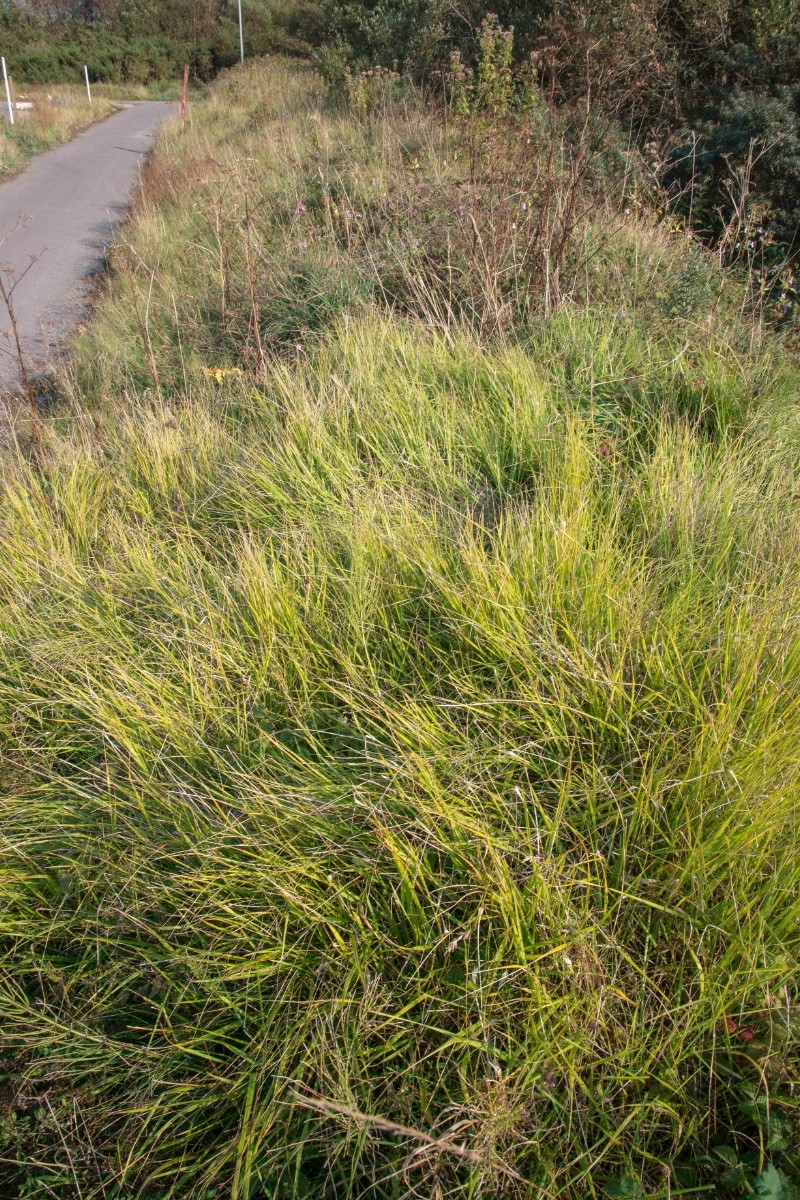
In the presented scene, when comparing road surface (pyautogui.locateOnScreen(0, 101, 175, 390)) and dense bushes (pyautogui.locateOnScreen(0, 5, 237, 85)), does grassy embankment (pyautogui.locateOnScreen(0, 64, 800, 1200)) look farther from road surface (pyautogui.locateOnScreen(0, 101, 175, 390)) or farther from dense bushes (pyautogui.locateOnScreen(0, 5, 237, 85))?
dense bushes (pyautogui.locateOnScreen(0, 5, 237, 85))

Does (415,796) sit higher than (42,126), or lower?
lower

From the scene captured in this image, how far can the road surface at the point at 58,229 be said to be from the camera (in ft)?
27.1

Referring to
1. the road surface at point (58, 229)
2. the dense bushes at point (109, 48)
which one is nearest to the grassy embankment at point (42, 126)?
the road surface at point (58, 229)

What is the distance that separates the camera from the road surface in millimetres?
8258

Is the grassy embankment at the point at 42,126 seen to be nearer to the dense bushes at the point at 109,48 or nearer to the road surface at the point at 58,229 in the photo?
the road surface at the point at 58,229

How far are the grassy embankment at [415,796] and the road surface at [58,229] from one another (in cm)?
207

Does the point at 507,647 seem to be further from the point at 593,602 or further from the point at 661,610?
the point at 661,610

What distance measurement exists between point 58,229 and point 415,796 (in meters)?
13.3

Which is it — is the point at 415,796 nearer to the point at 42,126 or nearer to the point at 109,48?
the point at 42,126

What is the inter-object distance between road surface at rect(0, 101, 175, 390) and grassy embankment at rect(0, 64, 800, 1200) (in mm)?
2072

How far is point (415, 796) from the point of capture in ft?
6.43

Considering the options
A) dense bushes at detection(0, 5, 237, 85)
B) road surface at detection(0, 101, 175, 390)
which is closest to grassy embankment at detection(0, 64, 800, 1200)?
road surface at detection(0, 101, 175, 390)

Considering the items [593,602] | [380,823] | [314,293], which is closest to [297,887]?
[380,823]

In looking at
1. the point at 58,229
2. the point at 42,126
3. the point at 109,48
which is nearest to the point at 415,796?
the point at 58,229
